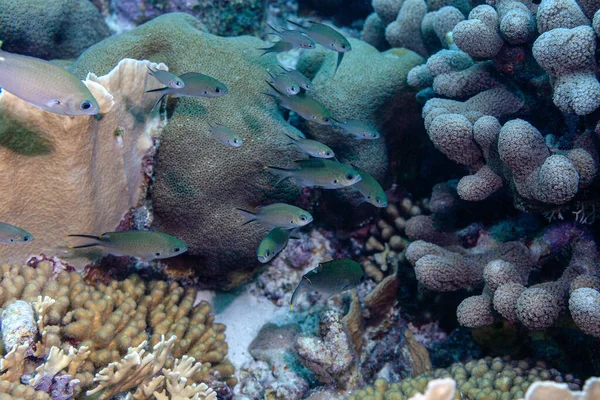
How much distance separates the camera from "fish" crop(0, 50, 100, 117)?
2283 mm

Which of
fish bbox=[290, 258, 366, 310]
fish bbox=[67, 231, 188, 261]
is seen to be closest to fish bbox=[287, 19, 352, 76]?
fish bbox=[290, 258, 366, 310]

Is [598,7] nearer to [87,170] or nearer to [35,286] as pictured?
[87,170]

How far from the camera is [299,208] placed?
10.7ft

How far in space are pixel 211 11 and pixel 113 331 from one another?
488cm

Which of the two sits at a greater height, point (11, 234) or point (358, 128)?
point (358, 128)

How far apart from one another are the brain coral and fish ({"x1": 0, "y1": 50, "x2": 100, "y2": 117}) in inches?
128

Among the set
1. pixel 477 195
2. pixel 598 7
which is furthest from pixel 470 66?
pixel 477 195

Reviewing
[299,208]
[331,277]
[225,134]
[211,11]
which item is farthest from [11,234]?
[211,11]

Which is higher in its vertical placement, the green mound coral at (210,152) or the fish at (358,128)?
the fish at (358,128)

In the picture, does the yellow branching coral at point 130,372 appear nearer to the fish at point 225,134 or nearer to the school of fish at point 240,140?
the school of fish at point 240,140

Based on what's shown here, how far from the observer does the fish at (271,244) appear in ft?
10.1

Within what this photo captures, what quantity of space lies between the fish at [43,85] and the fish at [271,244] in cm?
149

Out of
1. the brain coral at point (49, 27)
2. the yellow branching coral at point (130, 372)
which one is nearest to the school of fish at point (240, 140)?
the yellow branching coral at point (130, 372)

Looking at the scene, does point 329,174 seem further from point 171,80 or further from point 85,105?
point 85,105
